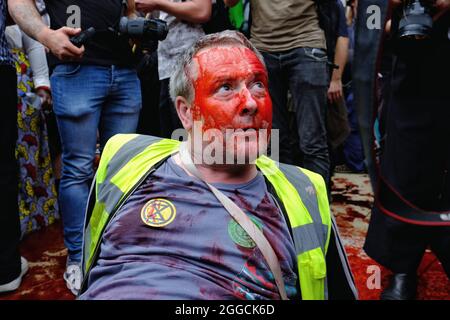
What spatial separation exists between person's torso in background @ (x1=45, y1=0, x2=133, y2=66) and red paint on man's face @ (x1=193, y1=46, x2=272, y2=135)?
99 cm

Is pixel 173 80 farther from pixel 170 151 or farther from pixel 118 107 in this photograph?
pixel 118 107

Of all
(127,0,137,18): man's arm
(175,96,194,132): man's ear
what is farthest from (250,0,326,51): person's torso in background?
(175,96,194,132): man's ear

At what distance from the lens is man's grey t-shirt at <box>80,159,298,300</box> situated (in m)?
1.17

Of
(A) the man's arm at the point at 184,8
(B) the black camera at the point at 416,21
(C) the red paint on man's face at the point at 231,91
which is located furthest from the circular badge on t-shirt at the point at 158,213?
(A) the man's arm at the point at 184,8

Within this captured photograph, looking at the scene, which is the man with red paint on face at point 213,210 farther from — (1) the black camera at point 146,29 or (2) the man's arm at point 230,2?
(2) the man's arm at point 230,2

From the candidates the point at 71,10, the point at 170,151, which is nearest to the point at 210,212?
the point at 170,151

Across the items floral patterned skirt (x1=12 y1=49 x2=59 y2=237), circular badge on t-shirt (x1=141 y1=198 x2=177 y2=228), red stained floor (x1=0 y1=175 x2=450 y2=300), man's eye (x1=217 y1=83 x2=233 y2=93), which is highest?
man's eye (x1=217 y1=83 x2=233 y2=93)

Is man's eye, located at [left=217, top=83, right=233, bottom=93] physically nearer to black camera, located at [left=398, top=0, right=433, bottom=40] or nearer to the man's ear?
the man's ear

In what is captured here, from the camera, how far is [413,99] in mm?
2098

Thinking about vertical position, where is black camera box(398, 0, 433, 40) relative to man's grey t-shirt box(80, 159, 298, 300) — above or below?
above

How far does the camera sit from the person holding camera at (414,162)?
2010 mm

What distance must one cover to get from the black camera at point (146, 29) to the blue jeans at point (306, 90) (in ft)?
2.50

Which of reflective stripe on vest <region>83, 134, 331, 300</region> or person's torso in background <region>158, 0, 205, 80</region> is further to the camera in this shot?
person's torso in background <region>158, 0, 205, 80</region>

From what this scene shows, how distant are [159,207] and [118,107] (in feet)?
4.07
